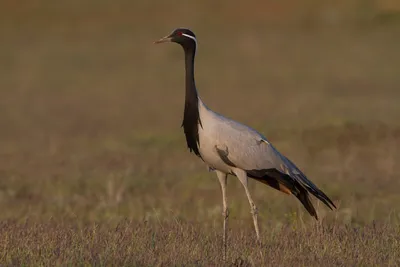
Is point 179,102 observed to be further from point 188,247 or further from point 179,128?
point 188,247

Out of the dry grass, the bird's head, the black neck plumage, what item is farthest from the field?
the bird's head

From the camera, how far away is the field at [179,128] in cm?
727

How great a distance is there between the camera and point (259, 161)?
819cm

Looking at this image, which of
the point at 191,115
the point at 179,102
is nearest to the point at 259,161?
the point at 191,115

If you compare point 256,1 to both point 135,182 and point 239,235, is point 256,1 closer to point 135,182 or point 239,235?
point 135,182

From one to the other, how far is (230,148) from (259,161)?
11.1 inches

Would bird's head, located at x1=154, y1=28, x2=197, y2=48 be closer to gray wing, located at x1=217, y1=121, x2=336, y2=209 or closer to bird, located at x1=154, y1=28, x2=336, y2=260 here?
bird, located at x1=154, y1=28, x2=336, y2=260

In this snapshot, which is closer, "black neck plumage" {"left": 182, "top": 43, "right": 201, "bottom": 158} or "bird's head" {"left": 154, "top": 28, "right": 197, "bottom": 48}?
"black neck plumage" {"left": 182, "top": 43, "right": 201, "bottom": 158}

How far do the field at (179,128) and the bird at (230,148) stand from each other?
12.5 inches

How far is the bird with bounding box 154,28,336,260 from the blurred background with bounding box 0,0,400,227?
1481 mm

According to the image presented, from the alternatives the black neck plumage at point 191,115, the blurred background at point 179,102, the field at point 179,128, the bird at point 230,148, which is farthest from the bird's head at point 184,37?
the blurred background at point 179,102

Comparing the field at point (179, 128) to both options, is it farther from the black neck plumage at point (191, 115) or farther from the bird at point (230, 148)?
the black neck plumage at point (191, 115)

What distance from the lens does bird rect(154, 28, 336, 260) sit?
8.02m

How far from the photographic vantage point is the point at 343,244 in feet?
23.4
